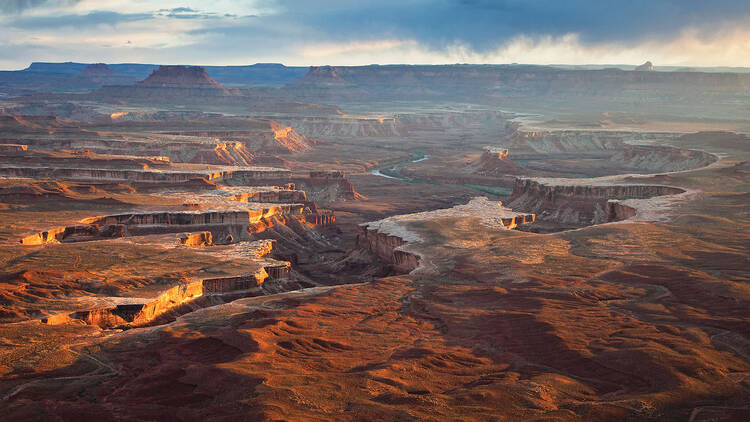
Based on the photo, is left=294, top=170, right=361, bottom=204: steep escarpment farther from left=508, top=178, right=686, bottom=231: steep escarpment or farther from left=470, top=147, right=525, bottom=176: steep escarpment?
left=470, top=147, right=525, bottom=176: steep escarpment

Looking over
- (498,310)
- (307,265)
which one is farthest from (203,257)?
(498,310)

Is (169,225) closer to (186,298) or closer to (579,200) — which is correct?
(186,298)

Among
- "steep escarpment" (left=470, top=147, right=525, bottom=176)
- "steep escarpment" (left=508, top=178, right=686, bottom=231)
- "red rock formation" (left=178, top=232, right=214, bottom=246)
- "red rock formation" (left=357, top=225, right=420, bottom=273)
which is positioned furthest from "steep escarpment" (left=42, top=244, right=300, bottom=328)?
"steep escarpment" (left=470, top=147, right=525, bottom=176)

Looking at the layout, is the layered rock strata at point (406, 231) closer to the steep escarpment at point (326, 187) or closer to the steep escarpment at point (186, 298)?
the steep escarpment at point (186, 298)

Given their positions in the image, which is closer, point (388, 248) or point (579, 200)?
point (388, 248)

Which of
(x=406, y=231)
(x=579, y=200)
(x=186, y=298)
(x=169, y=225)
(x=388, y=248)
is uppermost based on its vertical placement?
(x=406, y=231)

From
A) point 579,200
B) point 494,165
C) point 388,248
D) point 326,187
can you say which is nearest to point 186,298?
point 388,248

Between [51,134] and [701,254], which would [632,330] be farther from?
[51,134]
